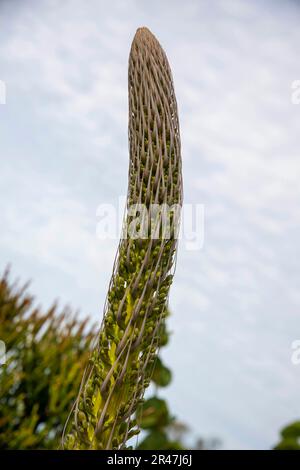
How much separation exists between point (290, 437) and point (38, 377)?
2063 millimetres

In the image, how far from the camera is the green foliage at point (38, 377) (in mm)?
4750

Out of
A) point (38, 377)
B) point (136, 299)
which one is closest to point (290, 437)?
point (38, 377)

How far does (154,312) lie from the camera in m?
1.77

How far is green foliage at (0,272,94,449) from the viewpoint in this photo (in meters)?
4.75

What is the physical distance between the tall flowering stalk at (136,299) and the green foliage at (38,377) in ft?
10.2

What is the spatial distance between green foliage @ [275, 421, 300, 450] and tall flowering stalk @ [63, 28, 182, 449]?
318 centimetres

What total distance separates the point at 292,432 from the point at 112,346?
3398 mm

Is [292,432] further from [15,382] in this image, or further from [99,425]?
[99,425]

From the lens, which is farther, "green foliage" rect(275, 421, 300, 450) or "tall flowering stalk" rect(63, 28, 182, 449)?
"green foliage" rect(275, 421, 300, 450)

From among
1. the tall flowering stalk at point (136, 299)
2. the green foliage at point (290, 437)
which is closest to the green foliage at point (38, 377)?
the green foliage at point (290, 437)

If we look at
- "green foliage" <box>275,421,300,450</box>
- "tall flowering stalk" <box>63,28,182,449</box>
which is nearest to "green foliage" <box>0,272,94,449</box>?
"green foliage" <box>275,421,300,450</box>

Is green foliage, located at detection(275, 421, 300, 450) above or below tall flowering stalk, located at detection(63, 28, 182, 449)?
above

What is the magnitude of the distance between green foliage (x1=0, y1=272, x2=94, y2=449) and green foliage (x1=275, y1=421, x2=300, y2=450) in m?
1.63

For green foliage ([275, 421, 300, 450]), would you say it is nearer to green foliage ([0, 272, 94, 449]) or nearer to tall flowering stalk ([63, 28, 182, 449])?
green foliage ([0, 272, 94, 449])
